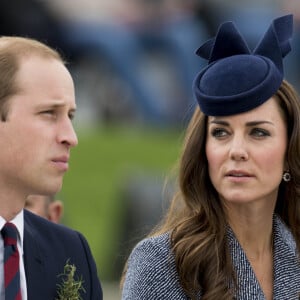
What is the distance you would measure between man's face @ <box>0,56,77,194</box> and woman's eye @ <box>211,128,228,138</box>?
72 centimetres

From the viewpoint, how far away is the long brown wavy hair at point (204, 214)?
14.1 feet

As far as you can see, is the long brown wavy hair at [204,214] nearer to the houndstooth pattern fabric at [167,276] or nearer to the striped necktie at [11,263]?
the houndstooth pattern fabric at [167,276]

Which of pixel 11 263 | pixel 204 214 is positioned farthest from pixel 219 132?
pixel 11 263

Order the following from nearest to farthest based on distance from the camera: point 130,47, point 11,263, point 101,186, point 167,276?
point 11,263
point 167,276
point 101,186
point 130,47

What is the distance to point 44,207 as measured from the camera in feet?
18.3

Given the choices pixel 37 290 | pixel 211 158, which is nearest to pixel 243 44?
pixel 211 158

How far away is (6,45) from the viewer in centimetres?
397

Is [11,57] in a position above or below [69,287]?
above

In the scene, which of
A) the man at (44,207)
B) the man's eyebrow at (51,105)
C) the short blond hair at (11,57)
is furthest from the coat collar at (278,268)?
the man at (44,207)

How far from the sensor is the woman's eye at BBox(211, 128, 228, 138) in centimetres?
443

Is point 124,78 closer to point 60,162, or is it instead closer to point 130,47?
point 130,47

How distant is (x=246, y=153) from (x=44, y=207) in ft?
5.03

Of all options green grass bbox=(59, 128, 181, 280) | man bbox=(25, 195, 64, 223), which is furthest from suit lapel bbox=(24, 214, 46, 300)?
green grass bbox=(59, 128, 181, 280)

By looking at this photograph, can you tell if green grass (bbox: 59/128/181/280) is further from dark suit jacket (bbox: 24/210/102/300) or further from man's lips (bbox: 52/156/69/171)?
man's lips (bbox: 52/156/69/171)
